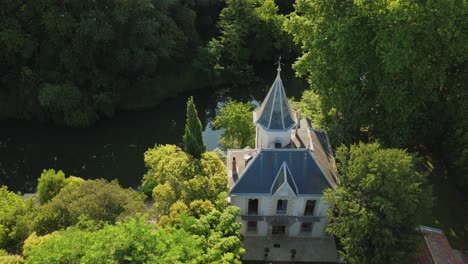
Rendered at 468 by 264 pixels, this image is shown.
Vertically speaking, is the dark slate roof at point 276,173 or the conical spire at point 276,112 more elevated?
the conical spire at point 276,112

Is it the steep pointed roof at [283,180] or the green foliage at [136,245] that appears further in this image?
the steep pointed roof at [283,180]

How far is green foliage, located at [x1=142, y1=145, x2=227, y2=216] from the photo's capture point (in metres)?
26.8

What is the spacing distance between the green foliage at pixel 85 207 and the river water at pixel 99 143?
11.7 m

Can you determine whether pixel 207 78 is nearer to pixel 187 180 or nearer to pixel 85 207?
pixel 187 180

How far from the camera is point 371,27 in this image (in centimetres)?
3138

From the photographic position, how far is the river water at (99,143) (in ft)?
126

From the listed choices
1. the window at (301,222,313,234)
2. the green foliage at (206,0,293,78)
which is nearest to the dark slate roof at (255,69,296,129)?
the window at (301,222,313,234)

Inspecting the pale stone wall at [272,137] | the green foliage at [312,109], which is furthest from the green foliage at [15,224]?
the green foliage at [312,109]

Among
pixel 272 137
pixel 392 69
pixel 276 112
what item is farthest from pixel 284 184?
pixel 392 69

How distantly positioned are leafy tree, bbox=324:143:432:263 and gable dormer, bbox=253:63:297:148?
5.15 metres

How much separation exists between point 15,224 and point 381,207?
20.6m

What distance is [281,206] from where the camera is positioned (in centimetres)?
2936

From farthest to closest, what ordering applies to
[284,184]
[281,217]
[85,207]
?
[281,217] < [284,184] < [85,207]

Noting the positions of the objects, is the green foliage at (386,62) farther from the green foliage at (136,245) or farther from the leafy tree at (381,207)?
the green foliage at (136,245)
